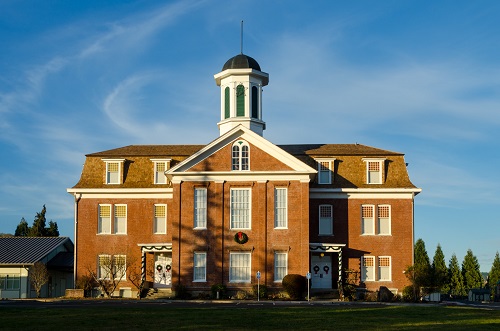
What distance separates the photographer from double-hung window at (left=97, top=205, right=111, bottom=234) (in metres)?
51.0

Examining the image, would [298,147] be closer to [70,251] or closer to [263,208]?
[263,208]

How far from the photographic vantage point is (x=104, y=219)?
5112 centimetres

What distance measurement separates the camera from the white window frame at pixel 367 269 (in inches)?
1932

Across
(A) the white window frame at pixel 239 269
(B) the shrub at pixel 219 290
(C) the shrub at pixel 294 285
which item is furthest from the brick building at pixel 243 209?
(C) the shrub at pixel 294 285

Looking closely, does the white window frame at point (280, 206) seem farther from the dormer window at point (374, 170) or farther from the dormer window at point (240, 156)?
the dormer window at point (374, 170)

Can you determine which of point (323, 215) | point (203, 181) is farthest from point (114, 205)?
point (323, 215)

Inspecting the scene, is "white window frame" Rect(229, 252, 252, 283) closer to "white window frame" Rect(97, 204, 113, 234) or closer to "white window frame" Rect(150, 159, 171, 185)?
"white window frame" Rect(150, 159, 171, 185)

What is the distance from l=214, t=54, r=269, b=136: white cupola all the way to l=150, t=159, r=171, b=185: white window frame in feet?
14.5

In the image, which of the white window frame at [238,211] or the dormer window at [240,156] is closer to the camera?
the white window frame at [238,211]

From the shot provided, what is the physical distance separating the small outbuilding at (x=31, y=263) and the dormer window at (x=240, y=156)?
16.5m

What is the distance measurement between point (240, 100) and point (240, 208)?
8525mm

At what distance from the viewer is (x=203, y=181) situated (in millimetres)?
47094

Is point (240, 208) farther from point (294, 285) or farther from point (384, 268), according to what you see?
point (384, 268)

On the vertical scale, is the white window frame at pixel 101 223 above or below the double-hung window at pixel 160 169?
below
